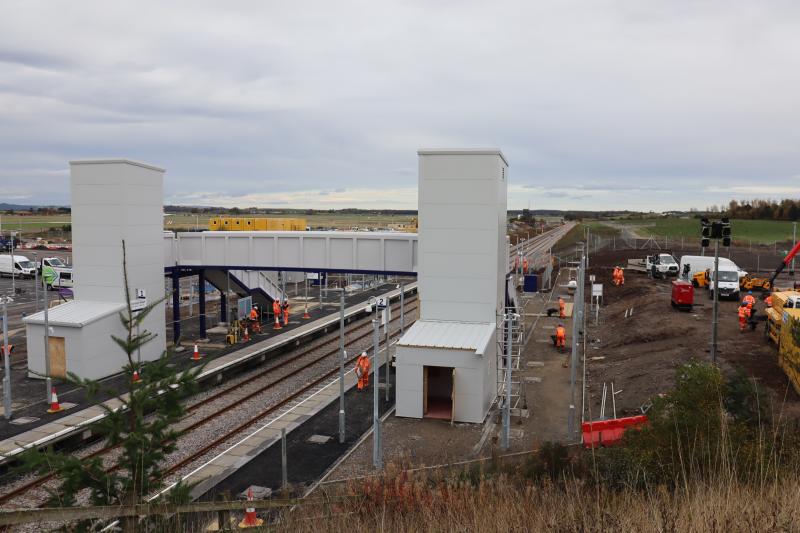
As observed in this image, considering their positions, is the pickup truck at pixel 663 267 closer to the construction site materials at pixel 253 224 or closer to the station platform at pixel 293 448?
the construction site materials at pixel 253 224

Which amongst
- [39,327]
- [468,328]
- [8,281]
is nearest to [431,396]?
[468,328]

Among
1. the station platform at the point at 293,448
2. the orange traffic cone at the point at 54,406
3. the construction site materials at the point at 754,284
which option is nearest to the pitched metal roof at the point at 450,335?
the station platform at the point at 293,448

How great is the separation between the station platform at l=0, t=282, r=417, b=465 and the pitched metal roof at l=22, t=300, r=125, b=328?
9.26 feet

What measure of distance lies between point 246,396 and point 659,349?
18773 millimetres

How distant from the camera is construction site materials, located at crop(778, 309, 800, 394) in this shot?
19798 millimetres

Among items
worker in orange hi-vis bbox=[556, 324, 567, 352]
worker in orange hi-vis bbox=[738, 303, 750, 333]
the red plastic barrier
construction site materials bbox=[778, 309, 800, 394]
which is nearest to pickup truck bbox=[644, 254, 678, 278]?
worker in orange hi-vis bbox=[738, 303, 750, 333]

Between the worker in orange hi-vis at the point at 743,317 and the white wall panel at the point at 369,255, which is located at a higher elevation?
the white wall panel at the point at 369,255

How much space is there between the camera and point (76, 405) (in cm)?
2186

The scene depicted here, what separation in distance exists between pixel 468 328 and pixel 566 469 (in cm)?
1014

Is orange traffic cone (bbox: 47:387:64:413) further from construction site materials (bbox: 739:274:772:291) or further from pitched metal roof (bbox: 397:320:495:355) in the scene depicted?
construction site materials (bbox: 739:274:772:291)

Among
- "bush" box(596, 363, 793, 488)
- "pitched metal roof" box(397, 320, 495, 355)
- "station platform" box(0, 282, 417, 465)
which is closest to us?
"bush" box(596, 363, 793, 488)

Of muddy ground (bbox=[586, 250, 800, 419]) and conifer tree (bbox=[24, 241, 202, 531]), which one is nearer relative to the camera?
conifer tree (bbox=[24, 241, 202, 531])

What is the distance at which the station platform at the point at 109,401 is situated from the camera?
1833cm

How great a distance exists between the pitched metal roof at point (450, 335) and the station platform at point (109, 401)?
746 cm
